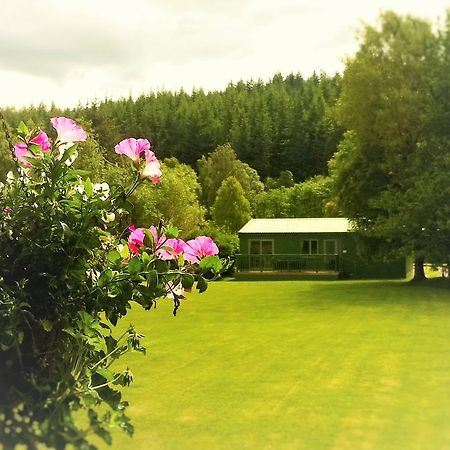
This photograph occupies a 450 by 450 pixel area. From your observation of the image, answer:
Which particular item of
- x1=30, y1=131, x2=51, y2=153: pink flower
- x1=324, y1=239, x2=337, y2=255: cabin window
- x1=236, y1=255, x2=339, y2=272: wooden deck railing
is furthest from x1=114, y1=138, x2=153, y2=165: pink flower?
x1=324, y1=239, x2=337, y2=255: cabin window

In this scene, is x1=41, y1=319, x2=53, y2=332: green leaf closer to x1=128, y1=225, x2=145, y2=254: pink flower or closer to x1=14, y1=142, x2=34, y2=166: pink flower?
x1=128, y1=225, x2=145, y2=254: pink flower

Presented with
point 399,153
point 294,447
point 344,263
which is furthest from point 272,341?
point 344,263

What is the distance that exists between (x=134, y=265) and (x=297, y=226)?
34367 mm

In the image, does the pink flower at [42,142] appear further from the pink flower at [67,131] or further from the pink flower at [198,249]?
the pink flower at [198,249]

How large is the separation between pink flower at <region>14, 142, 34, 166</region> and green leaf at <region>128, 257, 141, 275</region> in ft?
2.01

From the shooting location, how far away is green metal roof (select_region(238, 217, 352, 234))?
35.3 meters

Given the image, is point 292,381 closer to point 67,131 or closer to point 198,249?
point 198,249

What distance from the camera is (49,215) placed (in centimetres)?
252

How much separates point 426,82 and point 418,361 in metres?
19.4

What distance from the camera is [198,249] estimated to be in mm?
2660

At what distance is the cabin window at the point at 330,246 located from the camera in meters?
35.0

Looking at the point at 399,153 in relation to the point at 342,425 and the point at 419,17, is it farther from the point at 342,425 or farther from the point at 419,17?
the point at 342,425

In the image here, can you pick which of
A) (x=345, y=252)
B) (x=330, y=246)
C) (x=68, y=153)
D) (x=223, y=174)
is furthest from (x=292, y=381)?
(x=223, y=174)

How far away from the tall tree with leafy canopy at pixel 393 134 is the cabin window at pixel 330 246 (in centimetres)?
572
